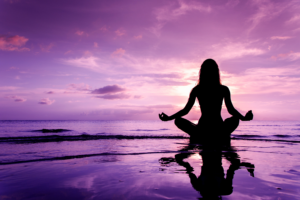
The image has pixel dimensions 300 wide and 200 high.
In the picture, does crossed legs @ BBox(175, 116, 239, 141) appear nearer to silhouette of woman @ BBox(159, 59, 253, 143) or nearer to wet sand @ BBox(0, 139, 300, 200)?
silhouette of woman @ BBox(159, 59, 253, 143)

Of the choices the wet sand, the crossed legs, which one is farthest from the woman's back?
the wet sand

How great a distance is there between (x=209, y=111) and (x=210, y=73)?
0.92 metres

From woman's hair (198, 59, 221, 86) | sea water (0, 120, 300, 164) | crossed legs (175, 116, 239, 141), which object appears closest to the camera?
crossed legs (175, 116, 239, 141)

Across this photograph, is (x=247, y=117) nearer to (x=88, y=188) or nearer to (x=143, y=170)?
(x=143, y=170)

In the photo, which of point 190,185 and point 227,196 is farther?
point 190,185

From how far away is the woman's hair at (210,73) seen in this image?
426cm

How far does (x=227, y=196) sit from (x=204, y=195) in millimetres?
270

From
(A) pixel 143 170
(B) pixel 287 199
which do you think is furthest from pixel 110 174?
(B) pixel 287 199

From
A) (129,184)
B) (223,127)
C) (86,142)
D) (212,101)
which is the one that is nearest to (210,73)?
(212,101)

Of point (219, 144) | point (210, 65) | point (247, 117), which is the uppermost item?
point (210, 65)

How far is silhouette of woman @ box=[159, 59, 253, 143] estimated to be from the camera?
3.89 metres

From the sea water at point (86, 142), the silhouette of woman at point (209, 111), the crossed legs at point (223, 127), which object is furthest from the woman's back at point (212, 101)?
the sea water at point (86, 142)

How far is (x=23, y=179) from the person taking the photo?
3.07 meters

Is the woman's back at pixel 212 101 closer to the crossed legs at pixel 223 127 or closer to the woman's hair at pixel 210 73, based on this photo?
the woman's hair at pixel 210 73
